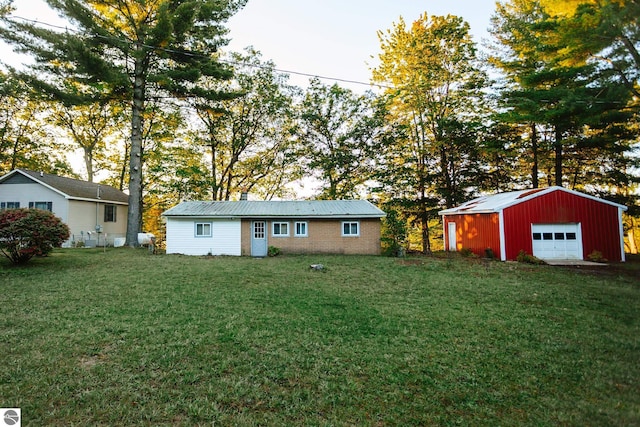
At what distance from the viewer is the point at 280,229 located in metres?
16.4

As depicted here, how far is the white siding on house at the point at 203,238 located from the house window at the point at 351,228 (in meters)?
5.79

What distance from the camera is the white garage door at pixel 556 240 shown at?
13625 millimetres

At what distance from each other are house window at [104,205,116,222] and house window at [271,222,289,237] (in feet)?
43.3

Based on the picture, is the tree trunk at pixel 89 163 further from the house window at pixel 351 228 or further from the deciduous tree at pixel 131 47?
Result: the house window at pixel 351 228

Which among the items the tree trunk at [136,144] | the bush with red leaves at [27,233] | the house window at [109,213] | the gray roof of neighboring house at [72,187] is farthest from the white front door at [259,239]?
the house window at [109,213]

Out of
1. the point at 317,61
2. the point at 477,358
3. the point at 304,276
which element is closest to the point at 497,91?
the point at 317,61

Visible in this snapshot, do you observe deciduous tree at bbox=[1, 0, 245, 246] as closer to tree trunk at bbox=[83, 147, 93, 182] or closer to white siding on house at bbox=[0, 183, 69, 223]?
white siding on house at bbox=[0, 183, 69, 223]

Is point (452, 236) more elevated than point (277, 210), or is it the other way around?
point (277, 210)

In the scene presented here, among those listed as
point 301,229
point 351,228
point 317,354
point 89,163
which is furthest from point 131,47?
point 317,354

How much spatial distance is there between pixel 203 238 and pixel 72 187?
10.8m

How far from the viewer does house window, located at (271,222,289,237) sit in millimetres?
16391

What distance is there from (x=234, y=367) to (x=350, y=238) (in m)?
13.1

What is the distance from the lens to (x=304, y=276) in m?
9.68

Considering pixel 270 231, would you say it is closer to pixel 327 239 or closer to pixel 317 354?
pixel 327 239
